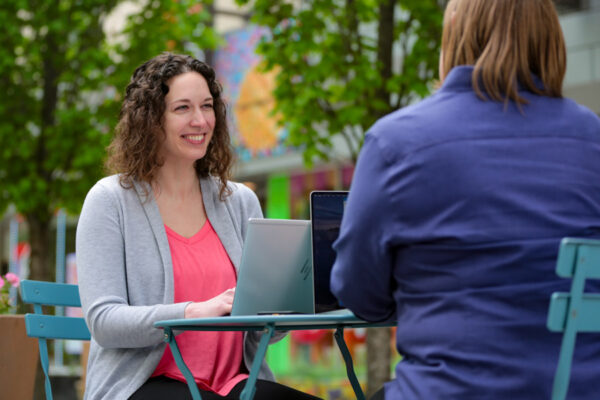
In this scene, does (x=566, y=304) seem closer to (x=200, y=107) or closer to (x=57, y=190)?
(x=200, y=107)

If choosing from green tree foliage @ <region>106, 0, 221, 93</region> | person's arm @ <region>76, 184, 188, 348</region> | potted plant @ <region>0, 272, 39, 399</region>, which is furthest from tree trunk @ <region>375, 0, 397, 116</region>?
person's arm @ <region>76, 184, 188, 348</region>

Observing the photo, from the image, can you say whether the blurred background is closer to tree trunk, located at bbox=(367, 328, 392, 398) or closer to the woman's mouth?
tree trunk, located at bbox=(367, 328, 392, 398)

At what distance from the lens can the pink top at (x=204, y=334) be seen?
2928 millimetres

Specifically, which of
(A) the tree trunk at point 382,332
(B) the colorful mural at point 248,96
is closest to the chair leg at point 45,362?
(A) the tree trunk at point 382,332

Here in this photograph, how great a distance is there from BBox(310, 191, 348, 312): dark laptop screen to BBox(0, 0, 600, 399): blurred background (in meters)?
2.35

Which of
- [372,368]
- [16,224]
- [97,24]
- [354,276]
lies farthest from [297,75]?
[16,224]

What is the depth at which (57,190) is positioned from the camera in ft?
33.4

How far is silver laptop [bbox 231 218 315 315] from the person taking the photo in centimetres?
255

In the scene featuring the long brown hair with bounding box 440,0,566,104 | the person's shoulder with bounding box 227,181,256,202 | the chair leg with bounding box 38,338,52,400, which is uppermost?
the long brown hair with bounding box 440,0,566,104

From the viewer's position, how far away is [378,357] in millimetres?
7148

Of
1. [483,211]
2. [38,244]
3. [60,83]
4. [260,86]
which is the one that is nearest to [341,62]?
[60,83]

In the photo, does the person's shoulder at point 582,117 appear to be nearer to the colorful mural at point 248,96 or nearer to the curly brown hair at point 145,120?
the curly brown hair at point 145,120

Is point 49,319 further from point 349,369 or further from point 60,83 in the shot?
point 60,83

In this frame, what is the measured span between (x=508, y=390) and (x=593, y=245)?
35 centimetres
